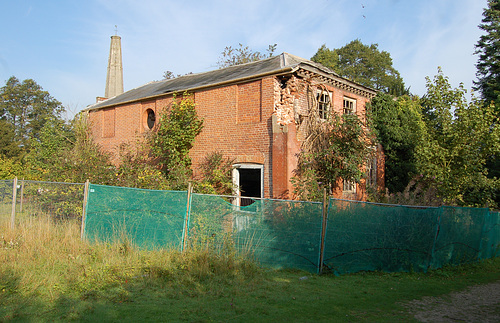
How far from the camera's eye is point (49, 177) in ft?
48.5

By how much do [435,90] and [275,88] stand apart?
5.54 metres

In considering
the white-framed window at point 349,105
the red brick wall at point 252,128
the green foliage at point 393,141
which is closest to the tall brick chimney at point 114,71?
the red brick wall at point 252,128

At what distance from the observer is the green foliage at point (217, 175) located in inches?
505

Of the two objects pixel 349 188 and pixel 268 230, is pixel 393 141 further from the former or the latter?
pixel 268 230

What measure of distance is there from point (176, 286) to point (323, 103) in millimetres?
9392

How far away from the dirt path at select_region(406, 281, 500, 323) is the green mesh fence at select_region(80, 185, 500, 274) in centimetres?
156

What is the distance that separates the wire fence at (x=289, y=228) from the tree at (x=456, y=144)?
9.97 ft

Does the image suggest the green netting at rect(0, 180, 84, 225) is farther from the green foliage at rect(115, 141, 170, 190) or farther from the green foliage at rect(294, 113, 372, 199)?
the green foliage at rect(294, 113, 372, 199)

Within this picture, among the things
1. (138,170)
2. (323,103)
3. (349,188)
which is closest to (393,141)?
(349,188)

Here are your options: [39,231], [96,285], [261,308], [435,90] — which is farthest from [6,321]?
[435,90]

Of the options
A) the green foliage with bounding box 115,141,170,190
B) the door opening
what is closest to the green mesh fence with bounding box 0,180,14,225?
the green foliage with bounding box 115,141,170,190

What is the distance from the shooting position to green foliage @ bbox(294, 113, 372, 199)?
11766mm

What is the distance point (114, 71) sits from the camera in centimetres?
3822

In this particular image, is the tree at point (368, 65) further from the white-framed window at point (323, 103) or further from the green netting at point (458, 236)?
the green netting at point (458, 236)
